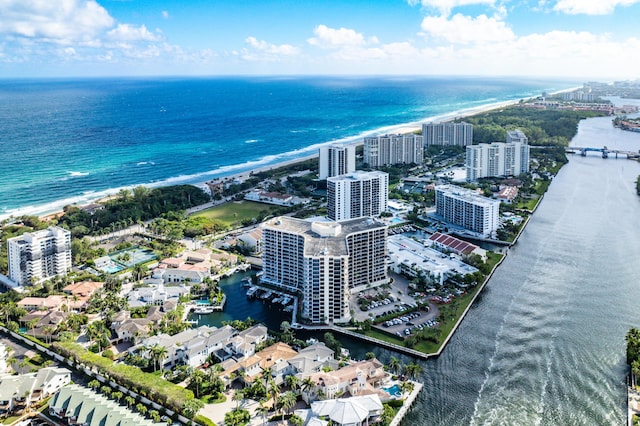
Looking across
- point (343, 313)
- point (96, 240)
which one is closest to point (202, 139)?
point (96, 240)

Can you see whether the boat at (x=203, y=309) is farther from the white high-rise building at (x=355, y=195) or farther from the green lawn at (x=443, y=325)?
the white high-rise building at (x=355, y=195)

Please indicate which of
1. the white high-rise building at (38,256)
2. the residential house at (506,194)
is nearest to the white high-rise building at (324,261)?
the white high-rise building at (38,256)

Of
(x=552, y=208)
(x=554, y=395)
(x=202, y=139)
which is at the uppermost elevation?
(x=202, y=139)

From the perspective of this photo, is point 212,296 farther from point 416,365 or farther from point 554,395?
point 554,395

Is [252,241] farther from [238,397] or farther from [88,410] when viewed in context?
[88,410]

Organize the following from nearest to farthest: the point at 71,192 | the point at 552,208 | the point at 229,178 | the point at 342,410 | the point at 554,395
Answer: the point at 342,410, the point at 554,395, the point at 552,208, the point at 71,192, the point at 229,178

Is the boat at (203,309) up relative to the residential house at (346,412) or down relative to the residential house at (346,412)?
up
